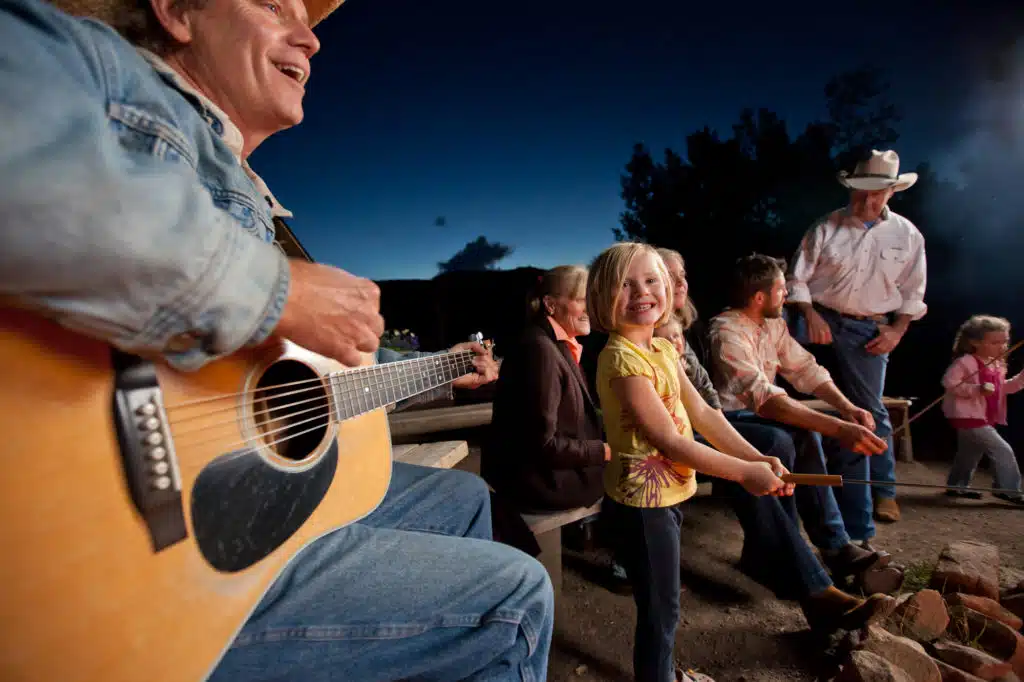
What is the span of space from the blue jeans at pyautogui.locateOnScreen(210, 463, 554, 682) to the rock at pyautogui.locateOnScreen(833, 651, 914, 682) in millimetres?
1351

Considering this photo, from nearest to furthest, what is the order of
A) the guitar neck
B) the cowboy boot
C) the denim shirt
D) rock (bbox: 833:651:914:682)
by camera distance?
the denim shirt, the guitar neck, rock (bbox: 833:651:914:682), the cowboy boot

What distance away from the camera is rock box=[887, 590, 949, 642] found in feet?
6.84

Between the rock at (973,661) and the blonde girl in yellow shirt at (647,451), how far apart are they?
966mm

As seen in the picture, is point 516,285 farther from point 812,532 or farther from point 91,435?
point 91,435

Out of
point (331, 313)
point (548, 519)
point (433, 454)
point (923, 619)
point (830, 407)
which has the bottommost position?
point (923, 619)

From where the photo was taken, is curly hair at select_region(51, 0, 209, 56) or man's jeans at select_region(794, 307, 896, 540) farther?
man's jeans at select_region(794, 307, 896, 540)

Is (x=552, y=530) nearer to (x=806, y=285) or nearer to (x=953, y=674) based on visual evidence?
(x=953, y=674)

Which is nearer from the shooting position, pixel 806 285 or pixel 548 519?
pixel 548 519

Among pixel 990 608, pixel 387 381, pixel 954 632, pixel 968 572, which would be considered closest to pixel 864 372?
pixel 968 572

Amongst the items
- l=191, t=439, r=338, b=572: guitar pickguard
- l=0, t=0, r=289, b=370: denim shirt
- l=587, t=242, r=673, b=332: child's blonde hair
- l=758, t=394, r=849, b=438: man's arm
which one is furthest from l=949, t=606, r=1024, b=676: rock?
l=0, t=0, r=289, b=370: denim shirt

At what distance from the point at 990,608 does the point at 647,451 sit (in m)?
1.91

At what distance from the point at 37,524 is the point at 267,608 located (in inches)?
18.9

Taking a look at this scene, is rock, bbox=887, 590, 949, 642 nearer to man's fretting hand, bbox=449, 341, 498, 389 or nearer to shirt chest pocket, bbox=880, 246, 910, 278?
man's fretting hand, bbox=449, 341, 498, 389

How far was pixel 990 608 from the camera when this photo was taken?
88.0 inches
